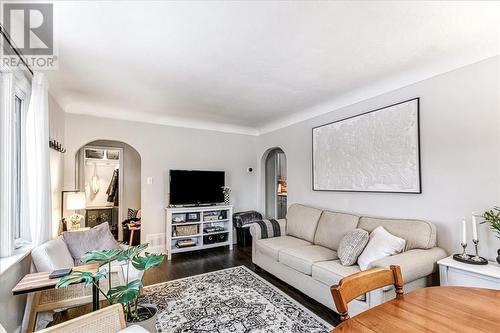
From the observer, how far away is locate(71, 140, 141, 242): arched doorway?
5.61 m

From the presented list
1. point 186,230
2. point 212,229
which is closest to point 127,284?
point 186,230

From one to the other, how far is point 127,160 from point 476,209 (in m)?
6.14

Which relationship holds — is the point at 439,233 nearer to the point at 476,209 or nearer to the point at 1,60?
the point at 476,209

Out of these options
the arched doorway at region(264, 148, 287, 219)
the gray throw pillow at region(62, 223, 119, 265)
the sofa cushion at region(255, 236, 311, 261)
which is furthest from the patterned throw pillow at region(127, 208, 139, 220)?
the sofa cushion at region(255, 236, 311, 261)

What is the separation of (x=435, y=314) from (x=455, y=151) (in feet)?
6.65

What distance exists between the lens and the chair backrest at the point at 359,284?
1080 mm

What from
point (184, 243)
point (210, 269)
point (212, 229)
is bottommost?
point (210, 269)

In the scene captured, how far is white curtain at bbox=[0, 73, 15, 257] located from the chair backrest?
2402mm

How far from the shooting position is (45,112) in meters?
2.40

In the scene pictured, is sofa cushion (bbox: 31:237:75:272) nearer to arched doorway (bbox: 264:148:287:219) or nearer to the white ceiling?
the white ceiling

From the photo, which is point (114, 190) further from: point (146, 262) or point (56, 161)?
point (146, 262)

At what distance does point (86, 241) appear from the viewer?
2809mm

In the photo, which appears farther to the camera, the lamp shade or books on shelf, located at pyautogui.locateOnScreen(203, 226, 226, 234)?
books on shelf, located at pyautogui.locateOnScreen(203, 226, 226, 234)

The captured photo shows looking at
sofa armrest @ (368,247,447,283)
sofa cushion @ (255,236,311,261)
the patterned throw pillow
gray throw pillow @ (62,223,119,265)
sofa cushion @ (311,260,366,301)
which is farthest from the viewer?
the patterned throw pillow
